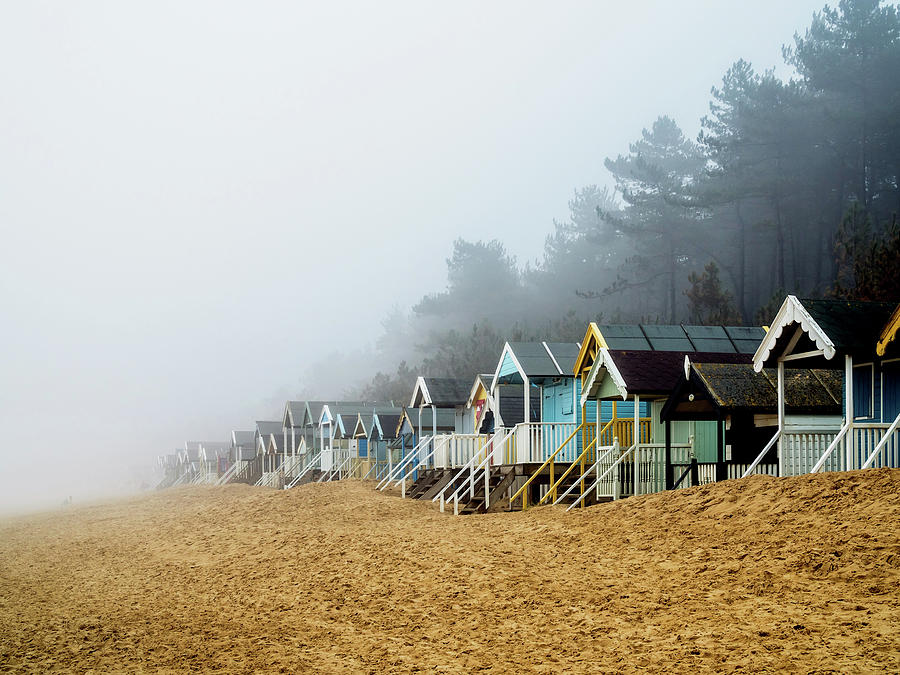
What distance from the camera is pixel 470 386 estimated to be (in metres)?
38.2

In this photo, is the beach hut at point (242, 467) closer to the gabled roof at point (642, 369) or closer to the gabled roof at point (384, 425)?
the gabled roof at point (384, 425)

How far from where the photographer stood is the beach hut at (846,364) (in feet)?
49.8

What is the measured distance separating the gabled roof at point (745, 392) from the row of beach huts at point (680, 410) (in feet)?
0.10

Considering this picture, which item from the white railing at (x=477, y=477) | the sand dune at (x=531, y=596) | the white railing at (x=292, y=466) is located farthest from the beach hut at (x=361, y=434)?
the sand dune at (x=531, y=596)

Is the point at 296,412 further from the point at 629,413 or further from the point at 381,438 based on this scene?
the point at 629,413

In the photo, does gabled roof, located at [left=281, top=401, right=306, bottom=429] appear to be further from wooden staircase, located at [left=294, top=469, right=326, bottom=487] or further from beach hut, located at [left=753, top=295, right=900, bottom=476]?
beach hut, located at [left=753, top=295, right=900, bottom=476]

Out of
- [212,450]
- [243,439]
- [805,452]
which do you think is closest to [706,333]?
[805,452]

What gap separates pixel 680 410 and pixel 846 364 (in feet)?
16.4

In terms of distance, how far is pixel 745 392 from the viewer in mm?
19016

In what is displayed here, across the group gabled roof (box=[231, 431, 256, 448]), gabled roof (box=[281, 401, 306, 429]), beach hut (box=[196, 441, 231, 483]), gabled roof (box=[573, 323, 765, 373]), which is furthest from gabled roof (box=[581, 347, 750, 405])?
gabled roof (box=[231, 431, 256, 448])

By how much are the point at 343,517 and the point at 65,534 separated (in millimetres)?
9462

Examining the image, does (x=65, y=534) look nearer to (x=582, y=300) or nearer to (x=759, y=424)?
(x=759, y=424)

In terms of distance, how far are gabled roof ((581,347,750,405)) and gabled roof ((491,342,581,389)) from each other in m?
3.86

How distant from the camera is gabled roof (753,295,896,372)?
15281mm
